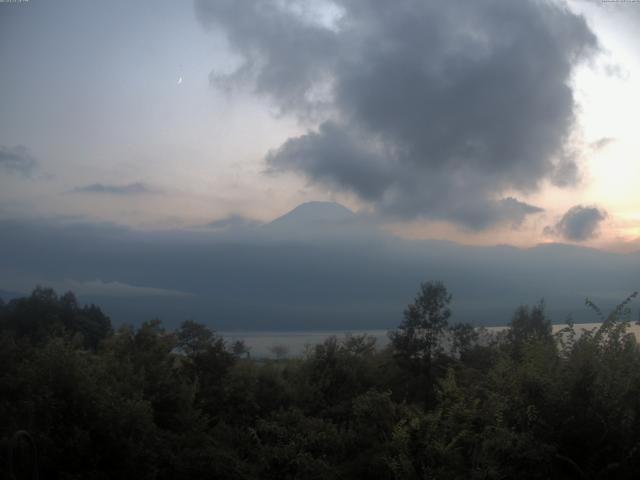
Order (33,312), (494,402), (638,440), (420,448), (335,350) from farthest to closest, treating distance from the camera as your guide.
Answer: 1. (33,312)
2. (335,350)
3. (420,448)
4. (494,402)
5. (638,440)

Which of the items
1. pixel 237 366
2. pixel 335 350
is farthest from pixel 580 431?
pixel 237 366

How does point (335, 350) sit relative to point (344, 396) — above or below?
above

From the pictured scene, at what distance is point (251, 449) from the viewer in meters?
27.2

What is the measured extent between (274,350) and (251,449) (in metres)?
44.4

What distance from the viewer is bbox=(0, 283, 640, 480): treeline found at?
1213 cm

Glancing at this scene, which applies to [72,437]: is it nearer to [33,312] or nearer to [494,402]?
[494,402]

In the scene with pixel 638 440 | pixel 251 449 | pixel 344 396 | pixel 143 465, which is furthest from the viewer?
pixel 344 396

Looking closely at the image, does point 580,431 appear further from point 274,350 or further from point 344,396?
point 274,350

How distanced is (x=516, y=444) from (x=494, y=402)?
1.86 m

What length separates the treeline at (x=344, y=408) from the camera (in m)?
12.1

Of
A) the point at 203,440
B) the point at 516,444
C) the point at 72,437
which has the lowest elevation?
the point at 203,440

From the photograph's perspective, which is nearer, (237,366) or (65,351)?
(65,351)

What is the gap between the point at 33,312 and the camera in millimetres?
67938

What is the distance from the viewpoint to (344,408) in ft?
111
